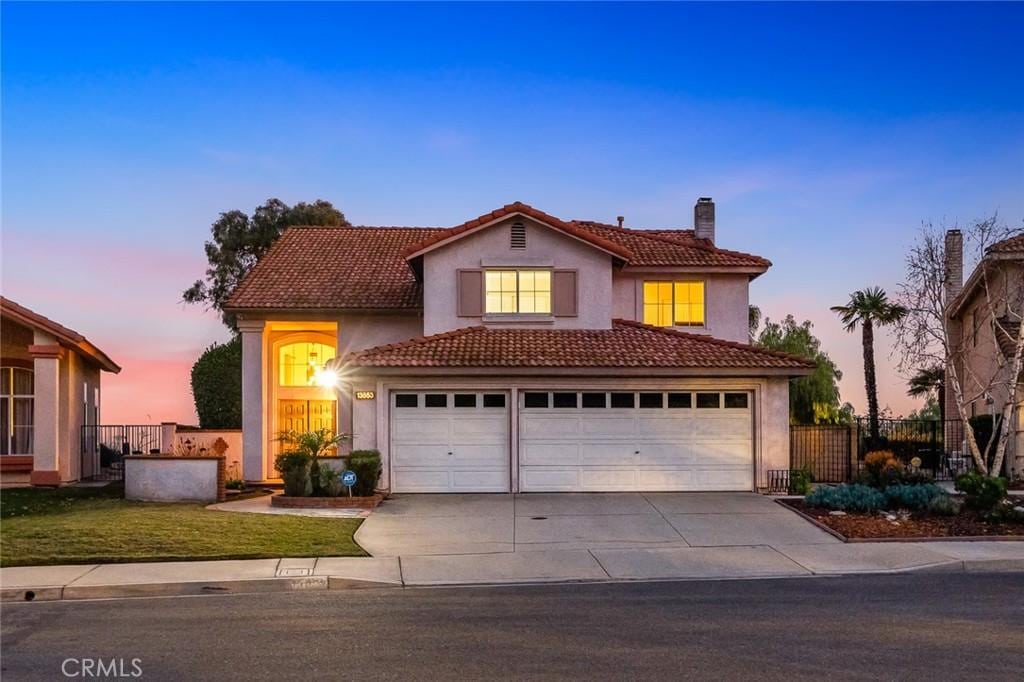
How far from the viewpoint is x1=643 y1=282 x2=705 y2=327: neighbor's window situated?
27.7 m

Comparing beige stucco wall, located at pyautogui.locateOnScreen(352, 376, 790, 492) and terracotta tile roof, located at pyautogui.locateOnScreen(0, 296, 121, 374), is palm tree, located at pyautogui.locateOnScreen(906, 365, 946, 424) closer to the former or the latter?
beige stucco wall, located at pyautogui.locateOnScreen(352, 376, 790, 492)

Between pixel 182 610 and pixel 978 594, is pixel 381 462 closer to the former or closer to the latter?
pixel 182 610

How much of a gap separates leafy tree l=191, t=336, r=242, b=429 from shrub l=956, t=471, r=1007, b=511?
25572 millimetres

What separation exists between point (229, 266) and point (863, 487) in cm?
3887

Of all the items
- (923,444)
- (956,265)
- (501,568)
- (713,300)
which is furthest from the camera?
(956,265)

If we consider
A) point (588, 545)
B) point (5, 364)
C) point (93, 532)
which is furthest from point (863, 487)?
point (5, 364)

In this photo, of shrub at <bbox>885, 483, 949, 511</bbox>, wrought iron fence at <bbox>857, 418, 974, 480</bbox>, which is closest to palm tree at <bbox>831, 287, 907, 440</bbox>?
wrought iron fence at <bbox>857, 418, 974, 480</bbox>

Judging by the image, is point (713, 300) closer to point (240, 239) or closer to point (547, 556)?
point (547, 556)

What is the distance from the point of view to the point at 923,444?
96.2ft

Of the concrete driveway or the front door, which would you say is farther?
the front door

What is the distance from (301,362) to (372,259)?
12.1 feet

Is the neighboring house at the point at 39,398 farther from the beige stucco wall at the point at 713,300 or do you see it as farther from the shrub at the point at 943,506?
the shrub at the point at 943,506

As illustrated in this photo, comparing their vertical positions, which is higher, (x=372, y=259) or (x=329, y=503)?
(x=372, y=259)

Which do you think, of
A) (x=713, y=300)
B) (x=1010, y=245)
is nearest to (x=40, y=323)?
(x=713, y=300)
